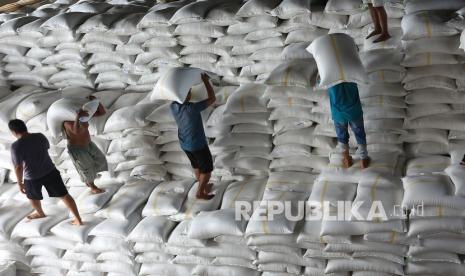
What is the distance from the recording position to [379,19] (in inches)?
161

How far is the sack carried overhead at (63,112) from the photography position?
14.6 feet

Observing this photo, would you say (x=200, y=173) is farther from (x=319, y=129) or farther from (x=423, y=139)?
(x=423, y=139)

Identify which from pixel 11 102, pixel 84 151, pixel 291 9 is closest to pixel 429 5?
pixel 291 9

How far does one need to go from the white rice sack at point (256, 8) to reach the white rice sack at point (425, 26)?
0.96 meters

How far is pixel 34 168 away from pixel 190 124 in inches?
48.8

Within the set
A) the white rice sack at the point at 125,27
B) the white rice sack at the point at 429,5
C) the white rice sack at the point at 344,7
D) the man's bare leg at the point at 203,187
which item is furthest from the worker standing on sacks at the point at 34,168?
the white rice sack at the point at 429,5

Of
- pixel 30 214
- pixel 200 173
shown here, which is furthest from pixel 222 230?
pixel 30 214

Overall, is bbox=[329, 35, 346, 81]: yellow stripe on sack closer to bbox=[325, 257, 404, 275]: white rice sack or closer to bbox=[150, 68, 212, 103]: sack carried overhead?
bbox=[150, 68, 212, 103]: sack carried overhead

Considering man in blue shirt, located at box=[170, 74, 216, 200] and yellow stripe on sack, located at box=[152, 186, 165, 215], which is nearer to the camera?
man in blue shirt, located at box=[170, 74, 216, 200]

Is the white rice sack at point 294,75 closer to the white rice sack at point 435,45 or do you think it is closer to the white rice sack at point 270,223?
the white rice sack at point 435,45

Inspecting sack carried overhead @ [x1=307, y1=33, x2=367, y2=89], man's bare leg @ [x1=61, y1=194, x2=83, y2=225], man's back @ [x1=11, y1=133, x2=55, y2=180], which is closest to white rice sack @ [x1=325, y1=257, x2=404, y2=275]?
sack carried overhead @ [x1=307, y1=33, x2=367, y2=89]

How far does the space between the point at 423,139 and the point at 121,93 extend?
8.22 feet

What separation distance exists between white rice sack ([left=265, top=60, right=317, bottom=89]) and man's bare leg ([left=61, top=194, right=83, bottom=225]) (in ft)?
5.63

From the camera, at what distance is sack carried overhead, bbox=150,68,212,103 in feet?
13.2
